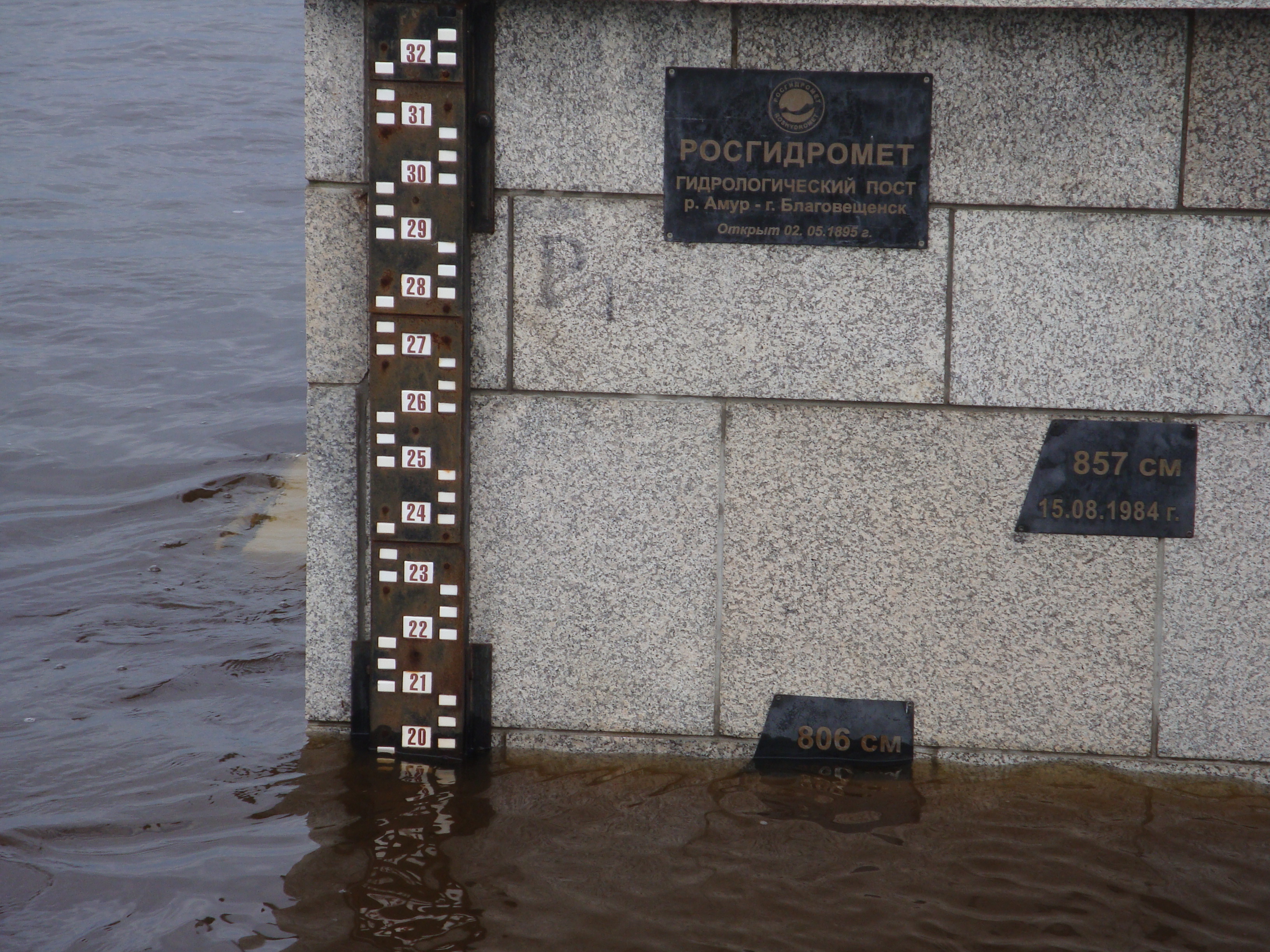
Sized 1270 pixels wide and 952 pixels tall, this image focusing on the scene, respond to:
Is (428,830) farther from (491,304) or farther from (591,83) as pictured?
(591,83)

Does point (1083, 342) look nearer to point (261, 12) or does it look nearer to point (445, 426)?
point (445, 426)

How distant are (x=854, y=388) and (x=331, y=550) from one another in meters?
2.30

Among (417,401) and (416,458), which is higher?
(417,401)

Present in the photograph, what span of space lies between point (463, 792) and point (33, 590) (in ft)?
13.7

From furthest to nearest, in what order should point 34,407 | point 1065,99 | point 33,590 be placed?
point 34,407, point 33,590, point 1065,99

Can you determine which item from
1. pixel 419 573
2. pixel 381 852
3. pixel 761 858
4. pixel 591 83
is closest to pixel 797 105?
pixel 591 83

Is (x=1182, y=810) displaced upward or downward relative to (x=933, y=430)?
downward

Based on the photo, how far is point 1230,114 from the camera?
14.3 feet

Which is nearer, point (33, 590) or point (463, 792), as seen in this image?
point (463, 792)

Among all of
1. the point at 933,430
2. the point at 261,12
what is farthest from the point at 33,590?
the point at 261,12

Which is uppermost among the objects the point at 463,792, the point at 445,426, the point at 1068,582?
the point at 445,426

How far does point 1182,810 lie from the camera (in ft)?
14.9

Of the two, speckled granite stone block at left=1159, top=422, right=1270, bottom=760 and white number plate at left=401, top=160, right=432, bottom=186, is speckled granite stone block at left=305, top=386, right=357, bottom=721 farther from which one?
speckled granite stone block at left=1159, top=422, right=1270, bottom=760

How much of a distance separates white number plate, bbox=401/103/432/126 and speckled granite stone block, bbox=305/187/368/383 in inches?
14.0
